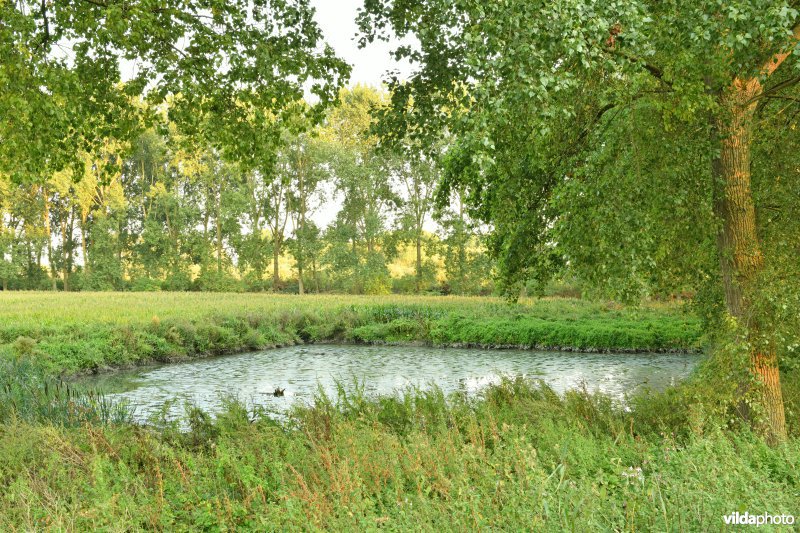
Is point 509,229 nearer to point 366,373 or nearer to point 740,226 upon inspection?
point 740,226

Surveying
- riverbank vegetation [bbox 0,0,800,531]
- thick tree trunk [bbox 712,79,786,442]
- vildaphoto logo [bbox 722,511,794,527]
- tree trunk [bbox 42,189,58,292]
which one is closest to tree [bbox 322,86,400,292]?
tree trunk [bbox 42,189,58,292]

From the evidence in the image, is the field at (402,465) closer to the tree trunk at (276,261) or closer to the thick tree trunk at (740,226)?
the thick tree trunk at (740,226)

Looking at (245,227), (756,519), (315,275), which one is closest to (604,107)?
(756,519)

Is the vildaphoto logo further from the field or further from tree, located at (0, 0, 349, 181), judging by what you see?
tree, located at (0, 0, 349, 181)

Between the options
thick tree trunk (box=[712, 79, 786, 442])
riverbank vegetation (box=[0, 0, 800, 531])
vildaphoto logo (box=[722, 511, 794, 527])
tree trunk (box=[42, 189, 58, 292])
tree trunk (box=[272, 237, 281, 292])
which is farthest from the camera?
tree trunk (box=[42, 189, 58, 292])

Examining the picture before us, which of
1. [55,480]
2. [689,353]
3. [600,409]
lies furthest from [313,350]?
[55,480]

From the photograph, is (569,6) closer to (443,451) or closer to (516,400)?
(443,451)

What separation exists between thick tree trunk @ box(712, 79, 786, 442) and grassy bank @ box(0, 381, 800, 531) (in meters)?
1.01

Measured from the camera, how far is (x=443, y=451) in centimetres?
553

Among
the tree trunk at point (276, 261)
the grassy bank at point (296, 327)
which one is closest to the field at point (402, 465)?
the grassy bank at point (296, 327)

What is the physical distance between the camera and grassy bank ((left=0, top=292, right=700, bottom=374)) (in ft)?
64.6

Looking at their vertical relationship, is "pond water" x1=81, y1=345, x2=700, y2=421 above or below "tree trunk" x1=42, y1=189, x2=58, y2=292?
below

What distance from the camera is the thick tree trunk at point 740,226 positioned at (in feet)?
24.4

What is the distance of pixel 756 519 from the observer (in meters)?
3.41
